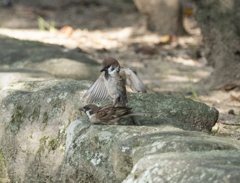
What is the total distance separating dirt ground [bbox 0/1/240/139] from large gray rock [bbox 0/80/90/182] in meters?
1.69

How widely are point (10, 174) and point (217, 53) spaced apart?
3.73m

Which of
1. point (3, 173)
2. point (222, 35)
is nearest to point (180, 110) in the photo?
point (3, 173)

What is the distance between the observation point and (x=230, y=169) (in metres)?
1.50

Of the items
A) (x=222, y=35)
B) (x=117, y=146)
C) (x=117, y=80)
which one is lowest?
(x=117, y=146)

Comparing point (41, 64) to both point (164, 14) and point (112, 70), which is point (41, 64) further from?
point (164, 14)

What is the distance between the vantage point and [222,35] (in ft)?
16.2

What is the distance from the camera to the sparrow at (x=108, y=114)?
2.29m

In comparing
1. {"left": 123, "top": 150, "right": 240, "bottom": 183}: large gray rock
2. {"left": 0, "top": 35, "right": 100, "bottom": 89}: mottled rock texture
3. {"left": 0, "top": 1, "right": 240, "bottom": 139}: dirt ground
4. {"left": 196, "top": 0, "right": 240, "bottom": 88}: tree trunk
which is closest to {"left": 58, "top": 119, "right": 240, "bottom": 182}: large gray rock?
{"left": 123, "top": 150, "right": 240, "bottom": 183}: large gray rock

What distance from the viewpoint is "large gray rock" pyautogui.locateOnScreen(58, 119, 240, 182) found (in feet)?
6.26

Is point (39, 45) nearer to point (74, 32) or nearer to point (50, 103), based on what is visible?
point (74, 32)

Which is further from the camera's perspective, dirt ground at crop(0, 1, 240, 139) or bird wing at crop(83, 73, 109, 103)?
dirt ground at crop(0, 1, 240, 139)

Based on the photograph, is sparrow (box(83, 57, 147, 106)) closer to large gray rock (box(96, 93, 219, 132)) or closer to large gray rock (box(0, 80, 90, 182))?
large gray rock (box(96, 93, 219, 132))

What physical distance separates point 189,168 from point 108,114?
34.2 inches

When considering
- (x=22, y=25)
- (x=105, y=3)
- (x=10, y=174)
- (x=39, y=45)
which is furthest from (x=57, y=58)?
(x=105, y=3)
